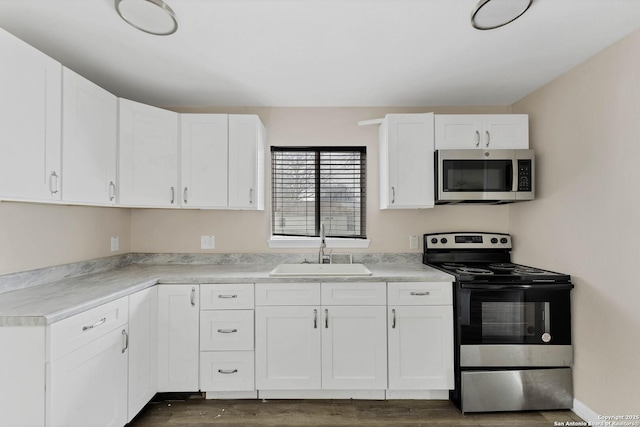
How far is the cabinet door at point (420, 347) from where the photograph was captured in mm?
2221

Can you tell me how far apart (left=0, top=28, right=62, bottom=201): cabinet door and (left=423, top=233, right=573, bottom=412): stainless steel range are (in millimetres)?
2541

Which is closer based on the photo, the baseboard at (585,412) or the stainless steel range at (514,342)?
the baseboard at (585,412)

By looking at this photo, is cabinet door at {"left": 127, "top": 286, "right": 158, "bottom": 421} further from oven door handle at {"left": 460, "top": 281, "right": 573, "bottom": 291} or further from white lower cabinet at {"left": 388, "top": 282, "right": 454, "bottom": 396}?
oven door handle at {"left": 460, "top": 281, "right": 573, "bottom": 291}

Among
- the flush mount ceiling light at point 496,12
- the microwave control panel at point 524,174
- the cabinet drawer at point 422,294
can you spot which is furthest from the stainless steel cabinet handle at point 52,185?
the microwave control panel at point 524,174

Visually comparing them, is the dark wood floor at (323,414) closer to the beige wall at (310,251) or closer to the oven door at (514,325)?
the oven door at (514,325)

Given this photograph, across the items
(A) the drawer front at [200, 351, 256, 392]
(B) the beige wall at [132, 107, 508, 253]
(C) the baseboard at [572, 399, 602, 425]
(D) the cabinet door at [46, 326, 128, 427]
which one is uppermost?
(B) the beige wall at [132, 107, 508, 253]

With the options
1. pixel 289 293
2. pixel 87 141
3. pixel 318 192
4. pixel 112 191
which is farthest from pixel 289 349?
pixel 87 141

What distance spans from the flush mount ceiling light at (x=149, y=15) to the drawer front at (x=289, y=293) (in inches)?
64.8

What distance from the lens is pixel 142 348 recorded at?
2047 mm

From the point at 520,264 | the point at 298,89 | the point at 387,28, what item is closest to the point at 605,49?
the point at 387,28

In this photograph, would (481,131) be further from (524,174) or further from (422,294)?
(422,294)

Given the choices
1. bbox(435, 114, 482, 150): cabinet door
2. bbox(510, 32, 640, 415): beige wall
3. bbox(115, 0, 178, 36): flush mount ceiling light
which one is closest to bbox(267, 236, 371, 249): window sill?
bbox(435, 114, 482, 150): cabinet door

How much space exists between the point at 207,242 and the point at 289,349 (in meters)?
1.23

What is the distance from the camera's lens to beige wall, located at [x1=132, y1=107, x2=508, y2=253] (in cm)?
284
